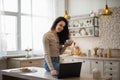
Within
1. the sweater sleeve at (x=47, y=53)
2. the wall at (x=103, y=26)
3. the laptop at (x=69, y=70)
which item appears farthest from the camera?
the wall at (x=103, y=26)

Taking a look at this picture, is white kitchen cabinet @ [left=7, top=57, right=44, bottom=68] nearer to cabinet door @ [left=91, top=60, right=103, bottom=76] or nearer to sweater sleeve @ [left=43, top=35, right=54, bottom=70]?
cabinet door @ [left=91, top=60, right=103, bottom=76]

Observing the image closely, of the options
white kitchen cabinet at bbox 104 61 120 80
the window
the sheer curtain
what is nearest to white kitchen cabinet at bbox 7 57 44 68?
the sheer curtain

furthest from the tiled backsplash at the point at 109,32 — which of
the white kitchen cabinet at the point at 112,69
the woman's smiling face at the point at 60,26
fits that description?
the woman's smiling face at the point at 60,26

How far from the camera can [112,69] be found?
197 inches

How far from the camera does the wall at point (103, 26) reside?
215 inches

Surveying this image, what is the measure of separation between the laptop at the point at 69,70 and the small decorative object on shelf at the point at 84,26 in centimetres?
321

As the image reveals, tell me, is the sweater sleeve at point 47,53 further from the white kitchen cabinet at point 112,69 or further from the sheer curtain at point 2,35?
the sheer curtain at point 2,35

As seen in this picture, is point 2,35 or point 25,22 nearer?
point 2,35

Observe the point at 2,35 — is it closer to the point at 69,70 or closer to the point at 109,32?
the point at 109,32

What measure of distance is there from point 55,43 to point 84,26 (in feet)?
10.2

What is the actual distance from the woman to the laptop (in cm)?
15

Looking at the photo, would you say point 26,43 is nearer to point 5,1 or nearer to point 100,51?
point 5,1

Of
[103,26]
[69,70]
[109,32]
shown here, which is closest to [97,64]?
[109,32]

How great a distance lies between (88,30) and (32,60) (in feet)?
5.66
